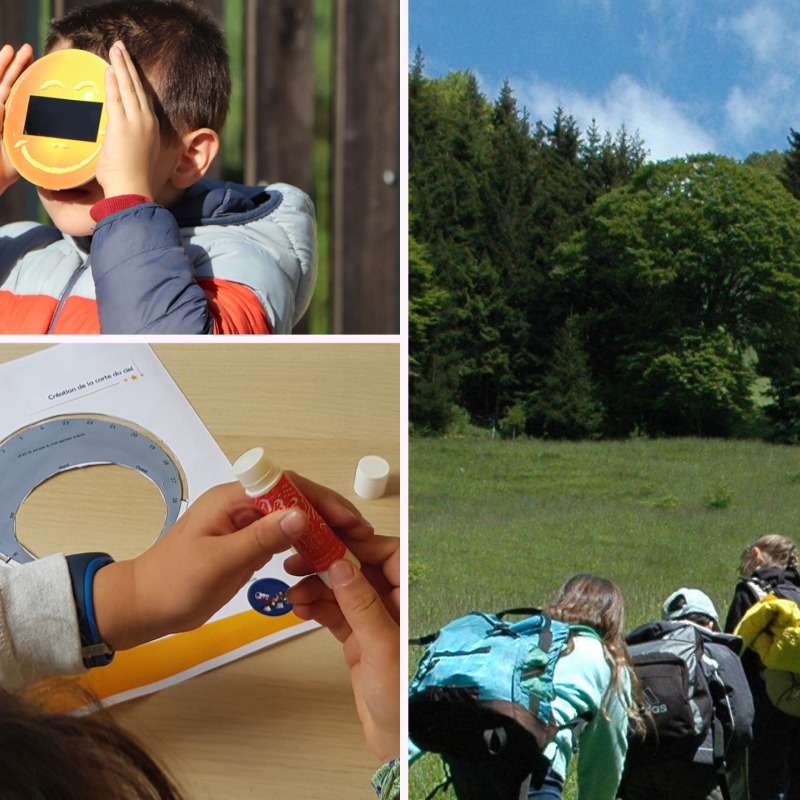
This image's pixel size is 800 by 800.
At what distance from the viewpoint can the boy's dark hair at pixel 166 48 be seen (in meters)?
0.92

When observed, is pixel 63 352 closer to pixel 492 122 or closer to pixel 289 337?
pixel 289 337

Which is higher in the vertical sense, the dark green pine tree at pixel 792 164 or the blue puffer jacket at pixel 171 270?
the dark green pine tree at pixel 792 164

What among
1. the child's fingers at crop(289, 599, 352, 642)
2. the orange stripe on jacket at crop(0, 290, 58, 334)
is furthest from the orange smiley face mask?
the child's fingers at crop(289, 599, 352, 642)

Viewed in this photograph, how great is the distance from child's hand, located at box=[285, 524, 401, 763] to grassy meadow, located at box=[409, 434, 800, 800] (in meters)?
0.54

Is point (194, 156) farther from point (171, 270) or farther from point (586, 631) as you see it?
point (586, 631)

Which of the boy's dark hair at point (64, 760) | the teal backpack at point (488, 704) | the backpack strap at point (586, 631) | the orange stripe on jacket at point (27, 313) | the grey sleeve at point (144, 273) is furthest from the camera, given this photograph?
the backpack strap at point (586, 631)

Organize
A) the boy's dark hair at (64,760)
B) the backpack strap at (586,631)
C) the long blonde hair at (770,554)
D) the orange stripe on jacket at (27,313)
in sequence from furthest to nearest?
1. the long blonde hair at (770,554)
2. the backpack strap at (586,631)
3. the orange stripe on jacket at (27,313)
4. the boy's dark hair at (64,760)

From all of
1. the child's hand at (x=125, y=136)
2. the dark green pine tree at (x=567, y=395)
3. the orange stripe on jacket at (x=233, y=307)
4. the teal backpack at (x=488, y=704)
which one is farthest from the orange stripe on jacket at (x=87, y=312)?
the dark green pine tree at (x=567, y=395)

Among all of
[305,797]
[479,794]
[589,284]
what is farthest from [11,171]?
[589,284]

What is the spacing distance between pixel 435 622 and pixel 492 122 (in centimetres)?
101

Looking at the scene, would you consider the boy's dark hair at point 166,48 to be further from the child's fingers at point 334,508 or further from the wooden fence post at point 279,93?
the child's fingers at point 334,508

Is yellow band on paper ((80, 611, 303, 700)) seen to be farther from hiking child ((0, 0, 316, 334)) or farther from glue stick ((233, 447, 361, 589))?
hiking child ((0, 0, 316, 334))

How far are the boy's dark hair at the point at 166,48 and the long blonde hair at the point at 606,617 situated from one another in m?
0.96

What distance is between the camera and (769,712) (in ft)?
4.74
